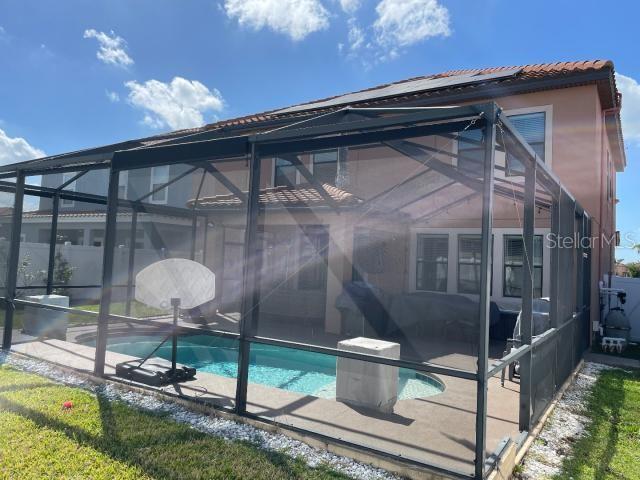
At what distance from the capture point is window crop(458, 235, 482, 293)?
10.7 meters

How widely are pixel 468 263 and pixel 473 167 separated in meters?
2.68

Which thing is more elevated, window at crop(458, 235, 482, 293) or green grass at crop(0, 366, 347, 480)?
window at crop(458, 235, 482, 293)

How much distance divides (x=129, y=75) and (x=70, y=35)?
103 inches

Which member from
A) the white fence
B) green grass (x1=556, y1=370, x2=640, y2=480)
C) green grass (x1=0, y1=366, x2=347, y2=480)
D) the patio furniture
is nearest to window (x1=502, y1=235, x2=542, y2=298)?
green grass (x1=556, y1=370, x2=640, y2=480)

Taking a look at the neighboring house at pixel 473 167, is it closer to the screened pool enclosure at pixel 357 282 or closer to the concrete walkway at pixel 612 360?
the screened pool enclosure at pixel 357 282

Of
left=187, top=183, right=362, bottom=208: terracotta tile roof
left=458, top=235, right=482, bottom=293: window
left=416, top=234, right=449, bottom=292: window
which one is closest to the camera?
left=187, top=183, right=362, bottom=208: terracotta tile roof

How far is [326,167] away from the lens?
41.7ft

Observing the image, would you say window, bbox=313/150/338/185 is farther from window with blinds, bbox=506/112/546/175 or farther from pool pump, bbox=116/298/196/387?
pool pump, bbox=116/298/196/387

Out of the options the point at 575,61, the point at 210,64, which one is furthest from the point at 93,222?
the point at 575,61

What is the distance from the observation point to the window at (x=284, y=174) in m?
13.4

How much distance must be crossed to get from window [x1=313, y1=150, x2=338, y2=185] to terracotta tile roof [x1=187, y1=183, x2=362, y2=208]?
774 mm

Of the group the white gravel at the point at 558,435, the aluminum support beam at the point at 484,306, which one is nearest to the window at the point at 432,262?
the white gravel at the point at 558,435

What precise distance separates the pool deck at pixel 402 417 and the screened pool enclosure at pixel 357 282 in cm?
3

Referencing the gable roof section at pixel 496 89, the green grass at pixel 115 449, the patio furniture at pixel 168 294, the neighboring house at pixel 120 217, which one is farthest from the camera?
the neighboring house at pixel 120 217
